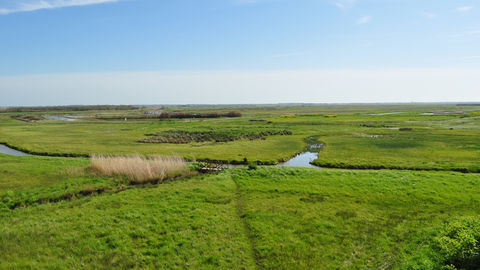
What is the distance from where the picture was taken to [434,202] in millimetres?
17484

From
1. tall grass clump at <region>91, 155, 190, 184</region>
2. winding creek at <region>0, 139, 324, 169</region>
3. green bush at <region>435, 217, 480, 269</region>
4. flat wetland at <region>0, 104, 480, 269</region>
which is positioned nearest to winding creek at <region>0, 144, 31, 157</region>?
winding creek at <region>0, 139, 324, 169</region>

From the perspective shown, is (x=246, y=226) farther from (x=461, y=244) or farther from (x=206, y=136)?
(x=206, y=136)

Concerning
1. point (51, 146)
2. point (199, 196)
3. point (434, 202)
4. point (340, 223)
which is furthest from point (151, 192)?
point (51, 146)

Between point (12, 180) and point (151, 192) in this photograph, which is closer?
point (151, 192)

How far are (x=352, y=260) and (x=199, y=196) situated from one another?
10.8 metres

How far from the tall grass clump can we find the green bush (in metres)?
19.2

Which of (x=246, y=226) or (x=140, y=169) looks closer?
(x=246, y=226)

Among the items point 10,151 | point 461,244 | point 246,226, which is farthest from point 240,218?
point 10,151

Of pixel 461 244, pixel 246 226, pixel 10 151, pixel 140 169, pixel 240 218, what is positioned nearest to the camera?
pixel 461 244

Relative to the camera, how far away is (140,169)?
75.8 ft

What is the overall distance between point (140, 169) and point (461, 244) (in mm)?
21698

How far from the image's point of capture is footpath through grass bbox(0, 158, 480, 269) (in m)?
11.7

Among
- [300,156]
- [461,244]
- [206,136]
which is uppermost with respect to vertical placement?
[206,136]

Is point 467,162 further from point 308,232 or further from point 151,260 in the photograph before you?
point 151,260
